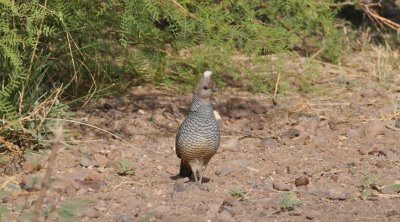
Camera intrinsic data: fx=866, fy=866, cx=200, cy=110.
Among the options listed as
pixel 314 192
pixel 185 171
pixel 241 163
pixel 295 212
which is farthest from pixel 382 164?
pixel 185 171

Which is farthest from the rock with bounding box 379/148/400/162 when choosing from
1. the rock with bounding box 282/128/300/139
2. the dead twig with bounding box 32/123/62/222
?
the dead twig with bounding box 32/123/62/222

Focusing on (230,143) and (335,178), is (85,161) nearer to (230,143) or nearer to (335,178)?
(230,143)

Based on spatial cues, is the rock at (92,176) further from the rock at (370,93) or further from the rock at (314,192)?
the rock at (370,93)

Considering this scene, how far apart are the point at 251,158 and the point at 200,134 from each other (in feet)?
3.31

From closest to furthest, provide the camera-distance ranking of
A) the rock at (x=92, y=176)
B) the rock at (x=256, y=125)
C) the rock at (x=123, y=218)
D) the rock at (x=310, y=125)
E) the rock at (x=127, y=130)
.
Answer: the rock at (x=123, y=218) < the rock at (x=92, y=176) < the rock at (x=127, y=130) < the rock at (x=310, y=125) < the rock at (x=256, y=125)

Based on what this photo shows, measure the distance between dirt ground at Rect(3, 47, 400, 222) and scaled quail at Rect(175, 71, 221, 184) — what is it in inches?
6.3

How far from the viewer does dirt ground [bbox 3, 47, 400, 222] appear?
15.9ft

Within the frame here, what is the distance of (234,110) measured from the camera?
703cm

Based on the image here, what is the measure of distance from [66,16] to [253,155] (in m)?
1.61

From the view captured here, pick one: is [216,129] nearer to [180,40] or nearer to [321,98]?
[180,40]

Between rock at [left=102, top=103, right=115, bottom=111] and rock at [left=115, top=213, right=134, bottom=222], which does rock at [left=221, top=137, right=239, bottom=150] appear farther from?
rock at [left=115, top=213, right=134, bottom=222]

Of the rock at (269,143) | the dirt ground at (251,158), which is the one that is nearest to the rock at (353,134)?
the dirt ground at (251,158)

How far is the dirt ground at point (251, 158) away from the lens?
190 inches

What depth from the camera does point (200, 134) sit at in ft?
16.5
